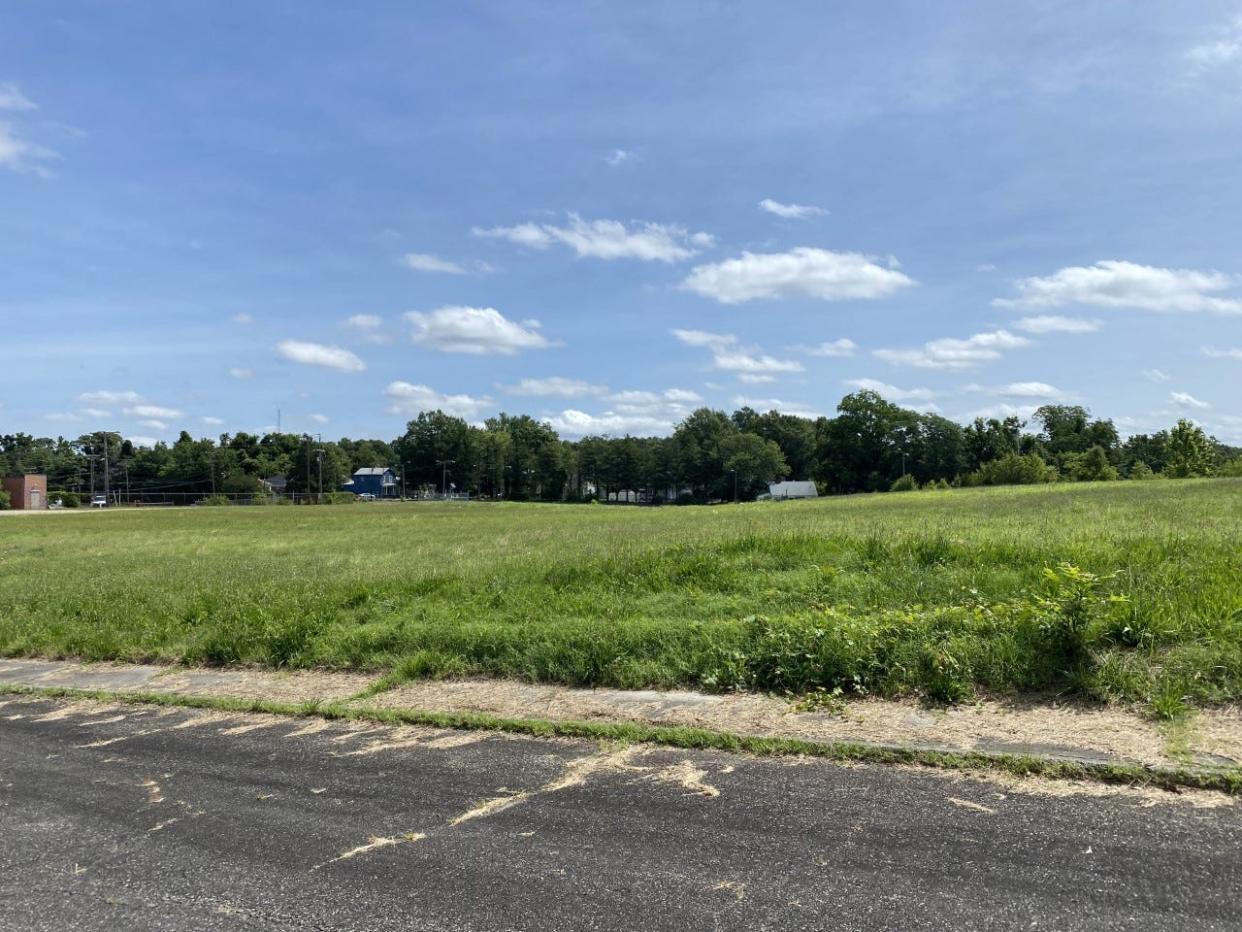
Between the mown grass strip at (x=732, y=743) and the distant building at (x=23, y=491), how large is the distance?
114 metres

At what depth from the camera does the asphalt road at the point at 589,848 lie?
341 centimetres

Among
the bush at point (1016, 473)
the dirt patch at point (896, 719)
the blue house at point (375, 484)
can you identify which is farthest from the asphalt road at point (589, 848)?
the blue house at point (375, 484)

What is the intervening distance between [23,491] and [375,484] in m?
69.9

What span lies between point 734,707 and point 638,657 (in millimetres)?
1548

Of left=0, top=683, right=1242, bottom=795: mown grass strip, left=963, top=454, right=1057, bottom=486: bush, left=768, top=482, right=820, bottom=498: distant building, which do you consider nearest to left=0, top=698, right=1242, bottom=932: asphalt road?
left=0, top=683, right=1242, bottom=795: mown grass strip

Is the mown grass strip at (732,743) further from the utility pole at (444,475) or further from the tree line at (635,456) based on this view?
the utility pole at (444,475)

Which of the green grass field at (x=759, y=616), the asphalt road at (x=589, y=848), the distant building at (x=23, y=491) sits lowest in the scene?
the asphalt road at (x=589, y=848)

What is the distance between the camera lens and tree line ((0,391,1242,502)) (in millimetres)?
123750

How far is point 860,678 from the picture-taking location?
6.73 metres

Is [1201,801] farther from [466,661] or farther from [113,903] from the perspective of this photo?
[466,661]

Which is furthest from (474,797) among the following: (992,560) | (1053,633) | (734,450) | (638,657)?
(734,450)

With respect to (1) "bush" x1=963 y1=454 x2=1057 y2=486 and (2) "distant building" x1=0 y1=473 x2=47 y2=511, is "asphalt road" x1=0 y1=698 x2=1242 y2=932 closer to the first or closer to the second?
(1) "bush" x1=963 y1=454 x2=1057 y2=486

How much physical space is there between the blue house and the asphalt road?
163073mm

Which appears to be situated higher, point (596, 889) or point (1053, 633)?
point (1053, 633)
